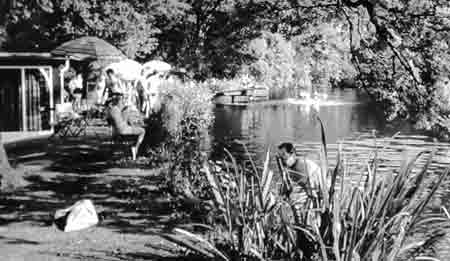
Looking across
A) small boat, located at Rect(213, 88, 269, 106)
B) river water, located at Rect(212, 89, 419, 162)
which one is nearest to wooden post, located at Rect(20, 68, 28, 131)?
river water, located at Rect(212, 89, 419, 162)

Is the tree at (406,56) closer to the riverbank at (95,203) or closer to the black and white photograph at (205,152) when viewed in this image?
the black and white photograph at (205,152)

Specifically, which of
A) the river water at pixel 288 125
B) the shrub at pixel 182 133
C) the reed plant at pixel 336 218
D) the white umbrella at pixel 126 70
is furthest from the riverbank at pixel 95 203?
the white umbrella at pixel 126 70

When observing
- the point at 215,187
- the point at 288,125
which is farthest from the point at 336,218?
the point at 288,125

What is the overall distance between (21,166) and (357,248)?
376 inches

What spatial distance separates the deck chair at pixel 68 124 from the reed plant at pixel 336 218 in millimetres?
12086

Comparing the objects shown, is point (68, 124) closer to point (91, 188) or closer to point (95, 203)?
point (91, 188)

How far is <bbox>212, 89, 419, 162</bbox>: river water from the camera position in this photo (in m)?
25.9

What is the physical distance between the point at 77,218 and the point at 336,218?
15.6 feet

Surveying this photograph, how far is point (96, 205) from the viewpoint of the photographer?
9641mm

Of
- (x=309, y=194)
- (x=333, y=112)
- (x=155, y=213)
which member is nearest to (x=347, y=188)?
(x=309, y=194)

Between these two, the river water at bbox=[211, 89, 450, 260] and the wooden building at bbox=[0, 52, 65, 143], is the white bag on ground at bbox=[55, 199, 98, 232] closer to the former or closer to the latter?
the river water at bbox=[211, 89, 450, 260]

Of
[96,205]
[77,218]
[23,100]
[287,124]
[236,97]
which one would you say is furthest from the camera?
[236,97]

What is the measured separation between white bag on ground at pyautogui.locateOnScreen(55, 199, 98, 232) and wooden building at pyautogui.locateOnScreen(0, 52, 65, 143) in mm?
9951

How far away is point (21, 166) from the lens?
41.5 ft
